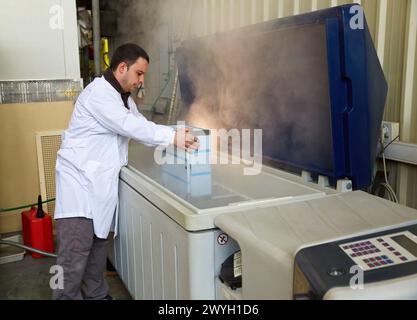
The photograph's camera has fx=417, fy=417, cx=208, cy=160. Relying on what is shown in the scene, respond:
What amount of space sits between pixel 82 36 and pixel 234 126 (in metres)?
2.78

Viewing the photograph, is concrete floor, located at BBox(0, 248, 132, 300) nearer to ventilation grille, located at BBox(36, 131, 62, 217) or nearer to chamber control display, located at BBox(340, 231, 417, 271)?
ventilation grille, located at BBox(36, 131, 62, 217)

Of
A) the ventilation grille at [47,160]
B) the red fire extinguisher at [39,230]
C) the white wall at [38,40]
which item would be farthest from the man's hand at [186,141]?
the white wall at [38,40]

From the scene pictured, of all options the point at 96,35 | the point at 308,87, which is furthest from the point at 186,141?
the point at 96,35

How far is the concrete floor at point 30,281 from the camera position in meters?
2.76

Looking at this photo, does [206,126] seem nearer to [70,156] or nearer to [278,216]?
[70,156]

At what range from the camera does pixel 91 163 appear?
219 centimetres

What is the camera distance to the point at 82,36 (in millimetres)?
4395

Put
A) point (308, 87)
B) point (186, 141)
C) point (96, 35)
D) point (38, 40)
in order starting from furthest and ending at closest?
point (96, 35) → point (38, 40) → point (186, 141) → point (308, 87)

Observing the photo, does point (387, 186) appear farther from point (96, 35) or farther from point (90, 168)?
point (96, 35)

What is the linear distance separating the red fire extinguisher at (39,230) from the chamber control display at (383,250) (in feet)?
8.90

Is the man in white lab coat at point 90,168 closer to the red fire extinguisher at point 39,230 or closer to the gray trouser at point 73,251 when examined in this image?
the gray trouser at point 73,251

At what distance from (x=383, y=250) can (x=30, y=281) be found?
8.60 feet

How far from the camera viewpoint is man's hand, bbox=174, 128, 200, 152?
1.86m

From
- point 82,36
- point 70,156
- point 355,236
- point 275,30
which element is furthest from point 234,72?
point 82,36
